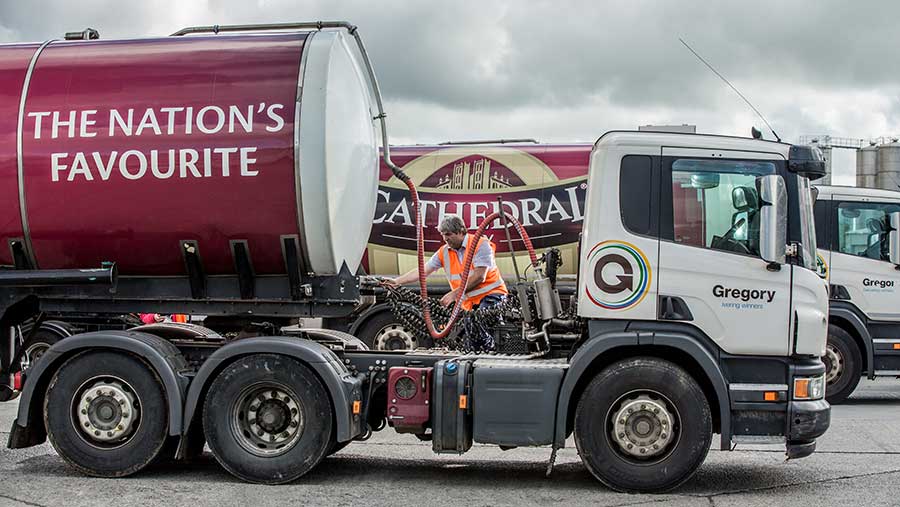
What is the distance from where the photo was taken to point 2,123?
29.1 feet

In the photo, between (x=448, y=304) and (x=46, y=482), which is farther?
(x=448, y=304)

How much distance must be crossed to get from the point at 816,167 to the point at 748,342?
136 cm

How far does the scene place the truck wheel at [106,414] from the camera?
8.62m

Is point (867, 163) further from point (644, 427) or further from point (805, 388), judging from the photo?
point (644, 427)

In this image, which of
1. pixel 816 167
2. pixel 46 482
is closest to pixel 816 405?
pixel 816 167

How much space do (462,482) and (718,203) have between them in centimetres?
287

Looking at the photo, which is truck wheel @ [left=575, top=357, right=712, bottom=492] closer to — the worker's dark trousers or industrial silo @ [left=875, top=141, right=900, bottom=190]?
the worker's dark trousers

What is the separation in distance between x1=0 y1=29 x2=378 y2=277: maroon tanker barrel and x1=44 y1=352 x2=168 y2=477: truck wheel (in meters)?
0.83

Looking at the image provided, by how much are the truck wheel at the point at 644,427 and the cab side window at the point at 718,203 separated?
988mm

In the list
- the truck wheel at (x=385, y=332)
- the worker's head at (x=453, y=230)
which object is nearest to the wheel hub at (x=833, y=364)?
the truck wheel at (x=385, y=332)

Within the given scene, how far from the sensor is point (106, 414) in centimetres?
872

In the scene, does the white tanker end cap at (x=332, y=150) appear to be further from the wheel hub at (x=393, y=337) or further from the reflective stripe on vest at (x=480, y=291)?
the wheel hub at (x=393, y=337)

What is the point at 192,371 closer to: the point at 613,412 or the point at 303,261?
the point at 303,261

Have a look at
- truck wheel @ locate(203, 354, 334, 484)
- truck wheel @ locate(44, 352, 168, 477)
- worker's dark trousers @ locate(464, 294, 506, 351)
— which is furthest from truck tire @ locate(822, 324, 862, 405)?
truck wheel @ locate(44, 352, 168, 477)
